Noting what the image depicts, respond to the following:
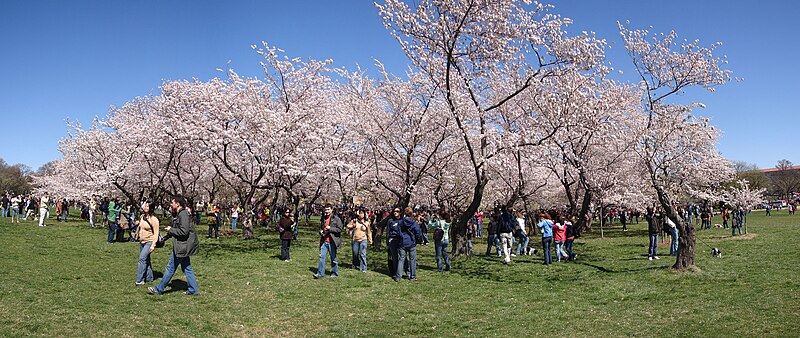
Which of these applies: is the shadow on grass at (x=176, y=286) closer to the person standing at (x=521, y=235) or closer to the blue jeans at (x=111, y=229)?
the blue jeans at (x=111, y=229)

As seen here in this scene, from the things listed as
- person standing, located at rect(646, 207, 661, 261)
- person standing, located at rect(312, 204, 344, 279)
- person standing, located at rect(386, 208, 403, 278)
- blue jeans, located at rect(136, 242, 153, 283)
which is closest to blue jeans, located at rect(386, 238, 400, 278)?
person standing, located at rect(386, 208, 403, 278)

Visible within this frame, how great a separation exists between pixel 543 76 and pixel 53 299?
1305cm

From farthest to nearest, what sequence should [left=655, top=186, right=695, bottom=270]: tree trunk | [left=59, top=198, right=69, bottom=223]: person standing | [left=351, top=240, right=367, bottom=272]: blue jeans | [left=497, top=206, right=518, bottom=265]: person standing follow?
1. [left=59, top=198, right=69, bottom=223]: person standing
2. [left=497, top=206, right=518, bottom=265]: person standing
3. [left=351, top=240, right=367, bottom=272]: blue jeans
4. [left=655, top=186, right=695, bottom=270]: tree trunk

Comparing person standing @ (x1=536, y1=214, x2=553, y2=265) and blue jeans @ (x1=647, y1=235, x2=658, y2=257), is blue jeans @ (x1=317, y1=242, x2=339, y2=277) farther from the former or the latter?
blue jeans @ (x1=647, y1=235, x2=658, y2=257)

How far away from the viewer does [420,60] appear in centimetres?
1568

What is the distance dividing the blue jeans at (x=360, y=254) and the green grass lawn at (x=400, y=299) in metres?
0.38

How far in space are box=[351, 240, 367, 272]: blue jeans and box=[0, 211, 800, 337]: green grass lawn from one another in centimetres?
38

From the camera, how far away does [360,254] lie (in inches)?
522

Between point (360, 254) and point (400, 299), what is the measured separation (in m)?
3.05

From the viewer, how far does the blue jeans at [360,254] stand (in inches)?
520

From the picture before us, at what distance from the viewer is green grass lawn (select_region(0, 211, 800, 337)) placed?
7789 mm

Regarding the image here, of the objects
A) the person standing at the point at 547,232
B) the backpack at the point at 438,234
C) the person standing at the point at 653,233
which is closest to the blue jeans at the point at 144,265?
the backpack at the point at 438,234

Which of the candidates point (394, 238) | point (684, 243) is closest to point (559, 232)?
point (684, 243)

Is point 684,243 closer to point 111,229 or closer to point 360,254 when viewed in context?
point 360,254
